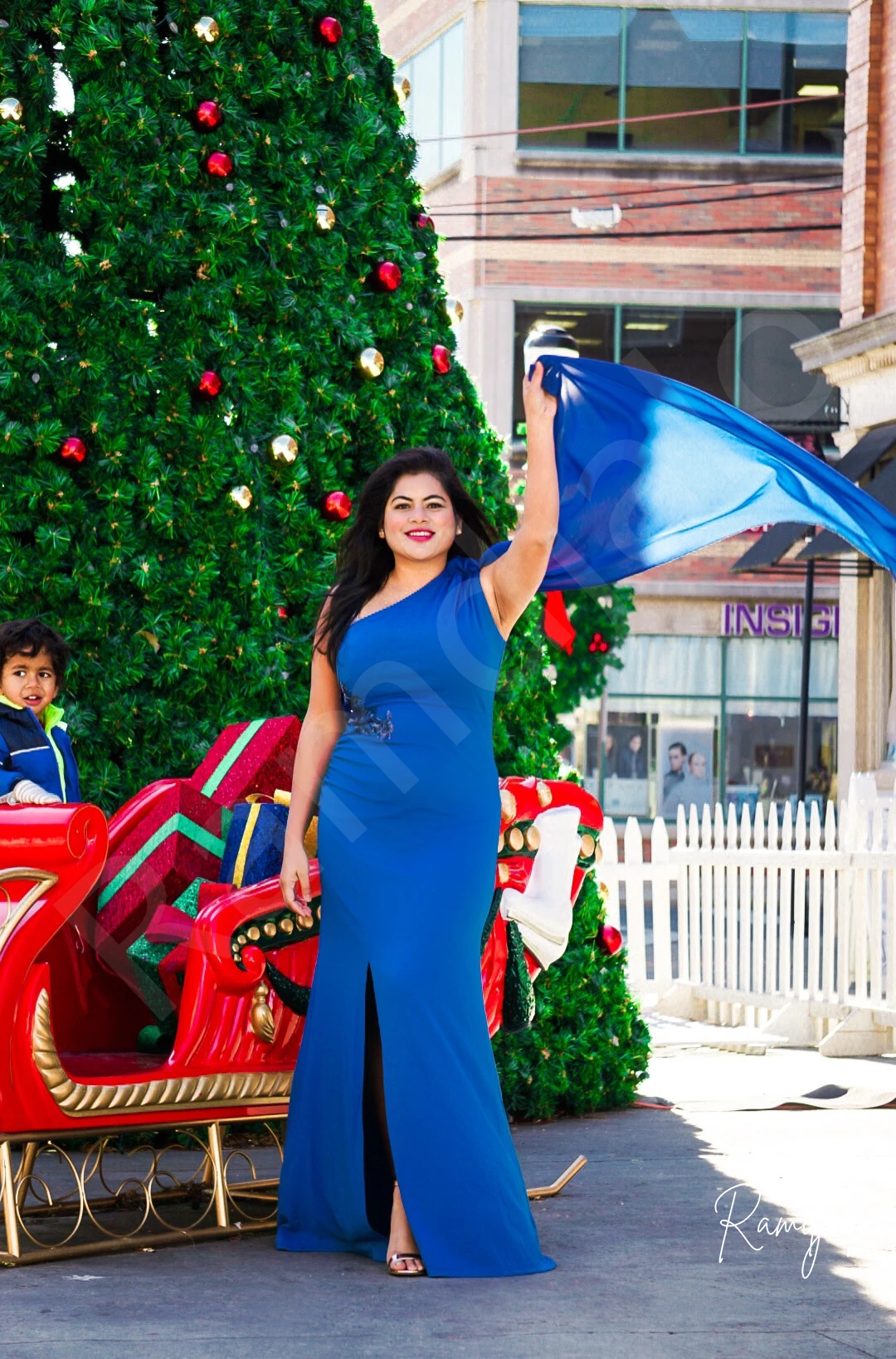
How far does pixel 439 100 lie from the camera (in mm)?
29328

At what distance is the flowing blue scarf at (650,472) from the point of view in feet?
15.4

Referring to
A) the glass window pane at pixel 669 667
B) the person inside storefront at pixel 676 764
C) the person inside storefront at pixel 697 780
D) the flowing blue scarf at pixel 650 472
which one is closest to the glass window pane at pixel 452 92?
the glass window pane at pixel 669 667

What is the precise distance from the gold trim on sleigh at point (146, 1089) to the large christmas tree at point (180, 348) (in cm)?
162

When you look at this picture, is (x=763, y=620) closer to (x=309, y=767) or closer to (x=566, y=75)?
(x=566, y=75)

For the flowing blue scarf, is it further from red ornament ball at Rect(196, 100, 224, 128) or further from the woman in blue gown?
red ornament ball at Rect(196, 100, 224, 128)

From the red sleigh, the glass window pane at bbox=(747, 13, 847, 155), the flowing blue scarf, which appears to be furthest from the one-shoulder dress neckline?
the glass window pane at bbox=(747, 13, 847, 155)

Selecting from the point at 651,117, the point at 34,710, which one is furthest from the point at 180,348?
the point at 651,117

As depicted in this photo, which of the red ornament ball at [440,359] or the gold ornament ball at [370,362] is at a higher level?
the red ornament ball at [440,359]

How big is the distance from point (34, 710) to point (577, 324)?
2341 centimetres

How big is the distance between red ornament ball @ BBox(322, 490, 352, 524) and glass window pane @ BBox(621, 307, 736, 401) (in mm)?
21769

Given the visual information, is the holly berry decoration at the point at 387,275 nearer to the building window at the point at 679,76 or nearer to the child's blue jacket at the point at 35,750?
the child's blue jacket at the point at 35,750

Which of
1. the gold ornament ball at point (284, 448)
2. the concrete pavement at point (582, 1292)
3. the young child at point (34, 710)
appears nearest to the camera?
the concrete pavement at point (582, 1292)

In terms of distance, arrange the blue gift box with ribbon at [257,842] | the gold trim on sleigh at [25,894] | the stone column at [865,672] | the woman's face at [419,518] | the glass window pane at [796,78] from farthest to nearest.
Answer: the glass window pane at [796,78]
the stone column at [865,672]
the blue gift box with ribbon at [257,842]
the woman's face at [419,518]
the gold trim on sleigh at [25,894]

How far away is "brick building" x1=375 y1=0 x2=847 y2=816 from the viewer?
27609 mm
